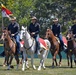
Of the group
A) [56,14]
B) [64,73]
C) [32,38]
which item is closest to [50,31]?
[32,38]

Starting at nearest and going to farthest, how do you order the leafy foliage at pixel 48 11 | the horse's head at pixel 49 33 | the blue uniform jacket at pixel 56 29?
the horse's head at pixel 49 33, the blue uniform jacket at pixel 56 29, the leafy foliage at pixel 48 11

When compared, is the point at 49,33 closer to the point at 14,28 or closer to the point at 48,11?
the point at 14,28

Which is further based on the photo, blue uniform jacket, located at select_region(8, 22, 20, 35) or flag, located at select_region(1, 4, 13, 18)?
flag, located at select_region(1, 4, 13, 18)

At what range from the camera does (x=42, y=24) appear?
7344 centimetres

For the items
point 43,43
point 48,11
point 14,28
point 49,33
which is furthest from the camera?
point 48,11

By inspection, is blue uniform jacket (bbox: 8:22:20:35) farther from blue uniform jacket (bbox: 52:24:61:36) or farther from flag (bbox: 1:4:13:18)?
flag (bbox: 1:4:13:18)

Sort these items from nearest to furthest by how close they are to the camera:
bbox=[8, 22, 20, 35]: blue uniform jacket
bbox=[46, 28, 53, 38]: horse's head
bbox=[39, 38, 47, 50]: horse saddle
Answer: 1. bbox=[8, 22, 20, 35]: blue uniform jacket
2. bbox=[39, 38, 47, 50]: horse saddle
3. bbox=[46, 28, 53, 38]: horse's head

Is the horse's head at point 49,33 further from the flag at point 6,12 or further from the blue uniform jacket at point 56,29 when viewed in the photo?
the flag at point 6,12

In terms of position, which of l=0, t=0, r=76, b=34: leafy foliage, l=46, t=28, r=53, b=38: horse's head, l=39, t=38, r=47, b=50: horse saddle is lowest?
l=39, t=38, r=47, b=50: horse saddle

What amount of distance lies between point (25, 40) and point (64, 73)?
8.93 ft

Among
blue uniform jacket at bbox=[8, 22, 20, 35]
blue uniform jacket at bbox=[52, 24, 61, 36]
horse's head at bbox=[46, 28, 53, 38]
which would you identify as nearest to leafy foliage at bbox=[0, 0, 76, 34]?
blue uniform jacket at bbox=[52, 24, 61, 36]

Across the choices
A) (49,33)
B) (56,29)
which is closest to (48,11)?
(56,29)

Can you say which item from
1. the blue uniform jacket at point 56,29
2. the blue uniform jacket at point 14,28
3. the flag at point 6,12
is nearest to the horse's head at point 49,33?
the blue uniform jacket at point 56,29

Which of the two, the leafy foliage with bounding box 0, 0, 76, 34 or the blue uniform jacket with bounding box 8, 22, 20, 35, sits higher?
the leafy foliage with bounding box 0, 0, 76, 34
